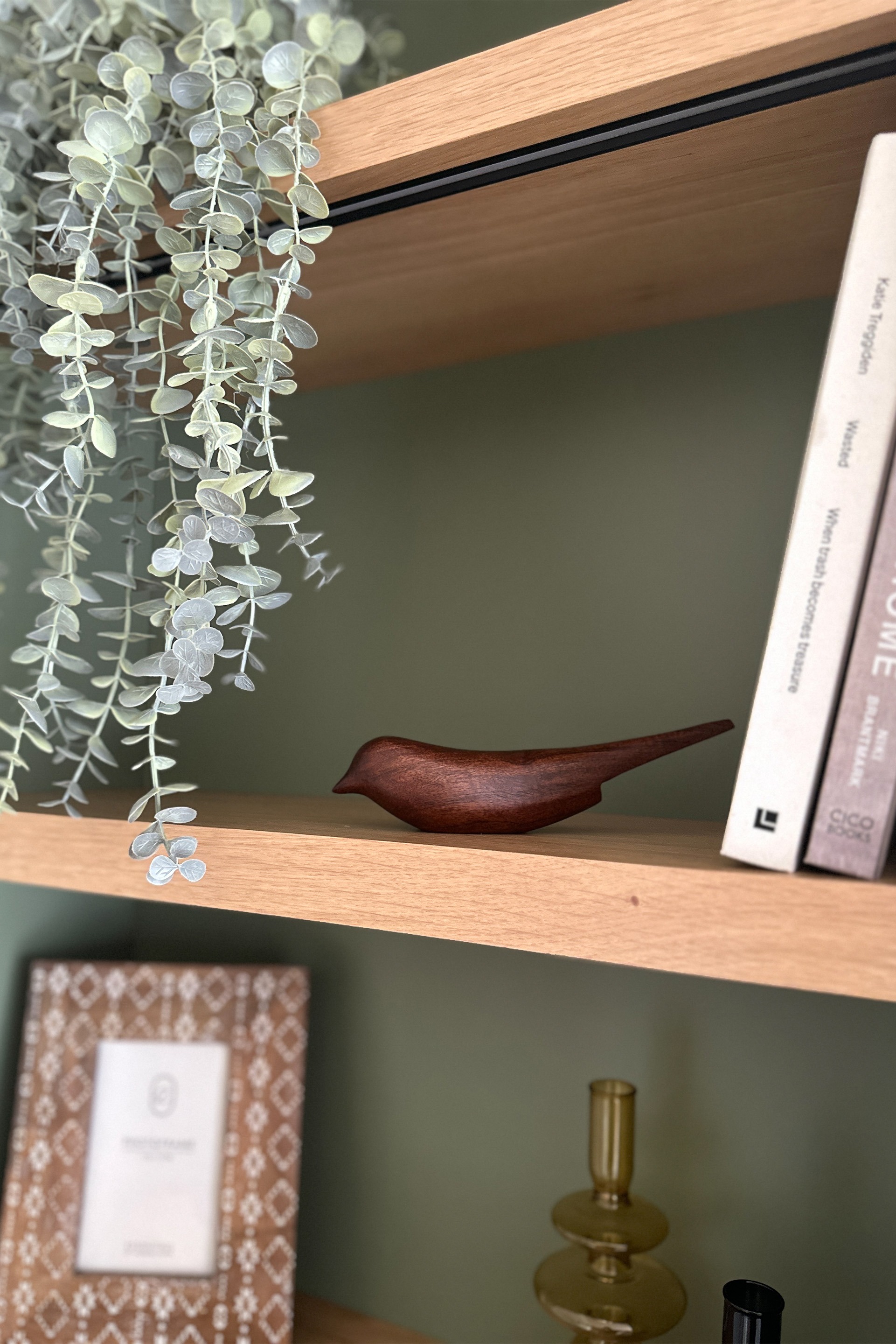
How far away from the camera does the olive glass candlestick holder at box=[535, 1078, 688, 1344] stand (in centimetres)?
70

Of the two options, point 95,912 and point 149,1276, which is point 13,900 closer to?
point 95,912

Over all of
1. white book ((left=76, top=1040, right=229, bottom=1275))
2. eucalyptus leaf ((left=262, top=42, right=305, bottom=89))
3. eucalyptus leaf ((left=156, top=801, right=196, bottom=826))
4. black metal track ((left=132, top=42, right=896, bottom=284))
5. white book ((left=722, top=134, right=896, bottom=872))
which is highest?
eucalyptus leaf ((left=262, top=42, right=305, bottom=89))

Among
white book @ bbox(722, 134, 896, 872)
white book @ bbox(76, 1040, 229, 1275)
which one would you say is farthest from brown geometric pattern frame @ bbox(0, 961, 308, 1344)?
white book @ bbox(722, 134, 896, 872)

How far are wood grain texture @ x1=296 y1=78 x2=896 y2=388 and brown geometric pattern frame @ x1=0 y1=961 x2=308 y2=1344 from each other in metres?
0.64

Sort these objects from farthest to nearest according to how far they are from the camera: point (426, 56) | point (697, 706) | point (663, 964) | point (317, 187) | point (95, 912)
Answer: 1. point (95, 912)
2. point (426, 56)
3. point (697, 706)
4. point (317, 187)
5. point (663, 964)

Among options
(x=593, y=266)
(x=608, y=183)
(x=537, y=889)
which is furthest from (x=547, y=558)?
(x=537, y=889)

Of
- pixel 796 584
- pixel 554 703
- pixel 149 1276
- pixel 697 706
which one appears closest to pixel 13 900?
pixel 149 1276

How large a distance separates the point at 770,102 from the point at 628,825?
0.48 metres

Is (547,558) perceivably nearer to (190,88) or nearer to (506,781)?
(506,781)

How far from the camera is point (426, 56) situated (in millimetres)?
994

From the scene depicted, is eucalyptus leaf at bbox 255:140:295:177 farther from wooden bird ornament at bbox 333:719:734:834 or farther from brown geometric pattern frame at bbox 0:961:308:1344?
brown geometric pattern frame at bbox 0:961:308:1344

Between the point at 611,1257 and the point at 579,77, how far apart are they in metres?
0.81

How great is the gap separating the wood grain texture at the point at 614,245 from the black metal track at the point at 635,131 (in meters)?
0.01

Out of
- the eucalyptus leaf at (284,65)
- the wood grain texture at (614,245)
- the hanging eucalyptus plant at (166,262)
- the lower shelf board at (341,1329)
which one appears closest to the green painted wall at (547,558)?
the wood grain texture at (614,245)
